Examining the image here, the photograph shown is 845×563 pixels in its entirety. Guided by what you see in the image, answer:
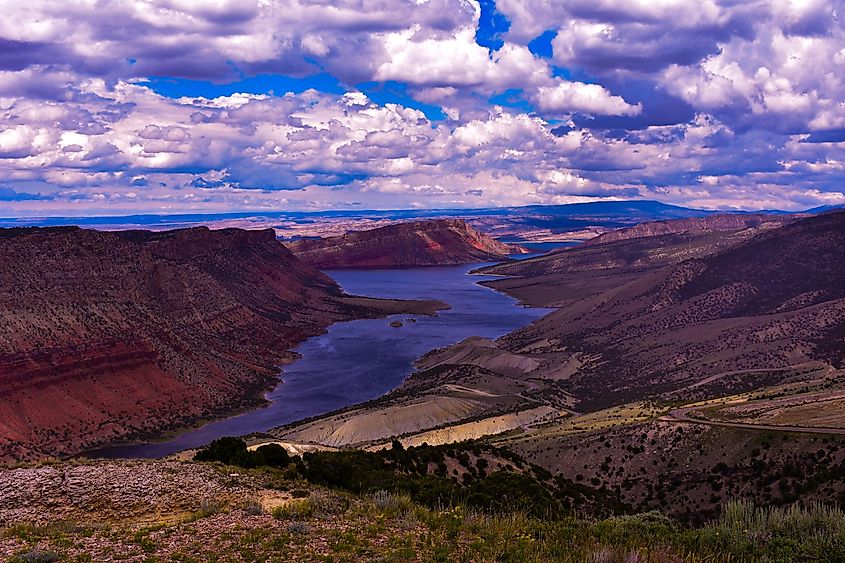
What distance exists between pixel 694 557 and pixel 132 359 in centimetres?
7604

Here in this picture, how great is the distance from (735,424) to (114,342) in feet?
216

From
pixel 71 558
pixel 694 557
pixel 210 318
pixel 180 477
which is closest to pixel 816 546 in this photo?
pixel 694 557

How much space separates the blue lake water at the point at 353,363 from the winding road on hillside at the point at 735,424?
43.2 meters

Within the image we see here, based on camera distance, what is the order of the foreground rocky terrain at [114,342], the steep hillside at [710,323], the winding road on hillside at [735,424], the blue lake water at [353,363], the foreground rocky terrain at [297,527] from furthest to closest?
1. the steep hillside at [710,323]
2. the blue lake water at [353,363]
3. the foreground rocky terrain at [114,342]
4. the winding road on hillside at [735,424]
5. the foreground rocky terrain at [297,527]

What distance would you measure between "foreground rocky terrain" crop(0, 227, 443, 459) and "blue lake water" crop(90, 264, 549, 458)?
3878mm

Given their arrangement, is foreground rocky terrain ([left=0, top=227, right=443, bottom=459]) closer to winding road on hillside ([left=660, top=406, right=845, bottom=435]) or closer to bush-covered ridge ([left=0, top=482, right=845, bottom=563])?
winding road on hillside ([left=660, top=406, right=845, bottom=435])

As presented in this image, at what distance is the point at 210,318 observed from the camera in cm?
10769

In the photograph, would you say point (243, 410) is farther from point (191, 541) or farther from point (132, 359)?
point (191, 541)

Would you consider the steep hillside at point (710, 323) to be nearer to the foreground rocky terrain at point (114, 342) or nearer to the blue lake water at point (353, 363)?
the blue lake water at point (353, 363)

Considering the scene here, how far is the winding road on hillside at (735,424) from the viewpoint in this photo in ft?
110

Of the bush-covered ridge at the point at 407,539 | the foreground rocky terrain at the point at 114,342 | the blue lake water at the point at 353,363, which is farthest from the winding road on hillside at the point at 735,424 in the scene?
the foreground rocky terrain at the point at 114,342

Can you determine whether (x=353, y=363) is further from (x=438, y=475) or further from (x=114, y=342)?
(x=438, y=475)

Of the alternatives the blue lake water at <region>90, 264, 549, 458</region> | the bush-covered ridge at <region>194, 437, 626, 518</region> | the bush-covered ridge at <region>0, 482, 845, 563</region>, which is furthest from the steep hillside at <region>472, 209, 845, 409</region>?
the bush-covered ridge at <region>0, 482, 845, 563</region>

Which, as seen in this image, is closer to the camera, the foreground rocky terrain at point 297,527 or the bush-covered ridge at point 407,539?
the bush-covered ridge at point 407,539
